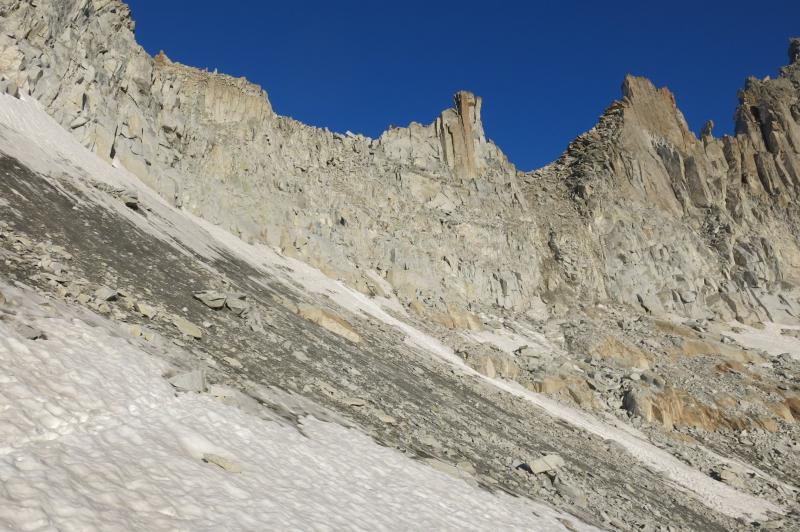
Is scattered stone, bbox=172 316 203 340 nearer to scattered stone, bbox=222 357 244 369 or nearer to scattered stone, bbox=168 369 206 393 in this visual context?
scattered stone, bbox=222 357 244 369

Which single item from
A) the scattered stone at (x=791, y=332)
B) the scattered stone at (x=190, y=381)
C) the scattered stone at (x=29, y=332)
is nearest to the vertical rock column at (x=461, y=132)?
the scattered stone at (x=791, y=332)

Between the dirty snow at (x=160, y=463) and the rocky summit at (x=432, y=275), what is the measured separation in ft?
0.36

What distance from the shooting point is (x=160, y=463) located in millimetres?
7250

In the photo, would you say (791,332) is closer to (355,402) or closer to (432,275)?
(432,275)

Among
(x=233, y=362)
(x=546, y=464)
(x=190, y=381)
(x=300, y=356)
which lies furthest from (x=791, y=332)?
(x=190, y=381)

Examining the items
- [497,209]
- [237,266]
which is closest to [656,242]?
[497,209]

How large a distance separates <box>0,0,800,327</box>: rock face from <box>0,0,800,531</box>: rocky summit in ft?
0.86

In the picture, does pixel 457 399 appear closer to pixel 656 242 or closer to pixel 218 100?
pixel 218 100

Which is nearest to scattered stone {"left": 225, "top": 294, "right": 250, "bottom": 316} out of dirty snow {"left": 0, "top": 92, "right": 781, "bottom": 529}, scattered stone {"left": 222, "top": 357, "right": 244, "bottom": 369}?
scattered stone {"left": 222, "top": 357, "right": 244, "bottom": 369}

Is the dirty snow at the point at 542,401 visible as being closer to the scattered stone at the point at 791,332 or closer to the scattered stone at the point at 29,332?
the scattered stone at the point at 29,332

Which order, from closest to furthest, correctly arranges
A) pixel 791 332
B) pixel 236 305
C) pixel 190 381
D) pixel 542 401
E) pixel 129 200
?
pixel 190 381
pixel 236 305
pixel 129 200
pixel 542 401
pixel 791 332

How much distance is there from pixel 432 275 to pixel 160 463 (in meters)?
45.9

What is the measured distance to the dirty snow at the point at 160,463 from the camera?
5.92 meters

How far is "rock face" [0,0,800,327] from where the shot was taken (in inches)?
1375
